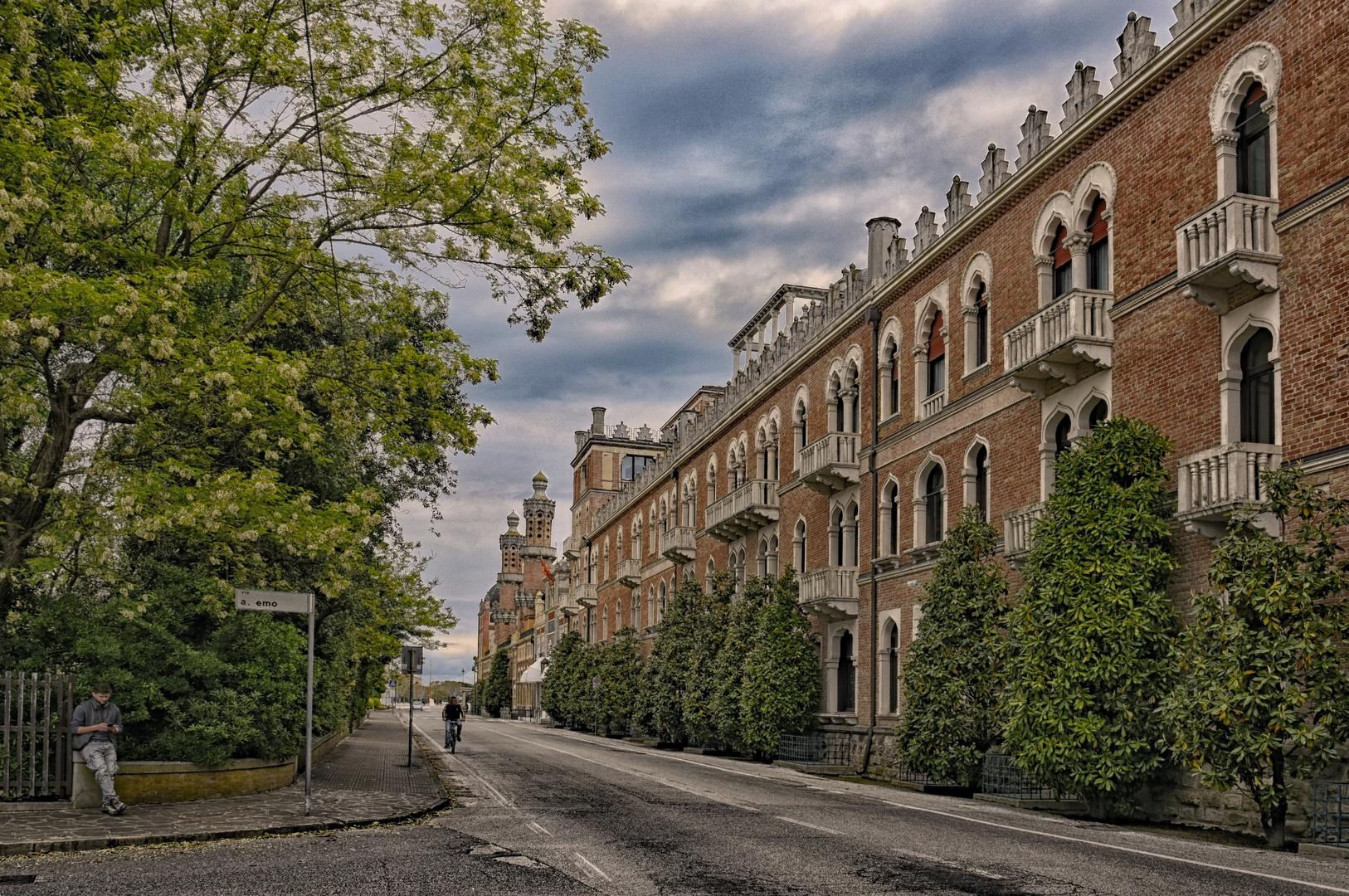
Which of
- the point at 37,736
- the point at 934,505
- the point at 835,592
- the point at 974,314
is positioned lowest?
the point at 37,736

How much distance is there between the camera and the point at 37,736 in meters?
15.9

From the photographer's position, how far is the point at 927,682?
2278 cm

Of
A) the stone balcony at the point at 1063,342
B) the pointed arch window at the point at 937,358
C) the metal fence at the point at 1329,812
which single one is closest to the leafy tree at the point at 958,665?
the stone balcony at the point at 1063,342

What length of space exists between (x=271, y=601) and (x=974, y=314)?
16702 mm

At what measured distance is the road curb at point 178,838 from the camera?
469 inches

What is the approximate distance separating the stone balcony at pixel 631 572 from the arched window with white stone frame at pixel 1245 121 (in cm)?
4300

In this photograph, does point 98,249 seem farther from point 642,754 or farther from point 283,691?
point 642,754

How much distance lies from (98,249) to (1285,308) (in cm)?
1530

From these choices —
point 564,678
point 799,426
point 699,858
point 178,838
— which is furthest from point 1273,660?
point 564,678

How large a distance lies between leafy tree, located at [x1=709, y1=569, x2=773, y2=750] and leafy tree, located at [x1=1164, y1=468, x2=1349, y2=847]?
19172 mm

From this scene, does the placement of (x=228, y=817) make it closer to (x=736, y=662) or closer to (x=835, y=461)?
(x=835, y=461)

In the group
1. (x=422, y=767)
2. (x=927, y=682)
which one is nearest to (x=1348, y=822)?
(x=927, y=682)

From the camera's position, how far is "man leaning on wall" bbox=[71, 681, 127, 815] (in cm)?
1474

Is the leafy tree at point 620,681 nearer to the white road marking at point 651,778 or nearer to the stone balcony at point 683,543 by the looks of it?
the stone balcony at point 683,543
